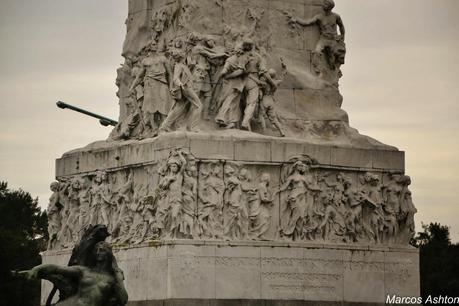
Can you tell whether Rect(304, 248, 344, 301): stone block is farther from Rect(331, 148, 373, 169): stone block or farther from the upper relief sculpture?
the upper relief sculpture

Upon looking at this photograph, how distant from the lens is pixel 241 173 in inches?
1721

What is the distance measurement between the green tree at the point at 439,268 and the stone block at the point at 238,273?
18.3 metres

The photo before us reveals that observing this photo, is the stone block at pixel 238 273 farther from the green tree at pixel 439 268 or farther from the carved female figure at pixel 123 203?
the green tree at pixel 439 268

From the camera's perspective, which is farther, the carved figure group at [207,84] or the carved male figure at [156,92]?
the carved male figure at [156,92]

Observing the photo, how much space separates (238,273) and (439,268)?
22.0m

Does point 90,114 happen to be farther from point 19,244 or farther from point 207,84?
point 19,244

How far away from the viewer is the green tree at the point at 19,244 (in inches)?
2702

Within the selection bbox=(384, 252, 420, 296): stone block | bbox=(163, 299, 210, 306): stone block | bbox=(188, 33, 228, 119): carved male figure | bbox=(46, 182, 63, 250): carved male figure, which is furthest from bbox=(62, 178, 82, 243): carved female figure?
bbox=(384, 252, 420, 296): stone block

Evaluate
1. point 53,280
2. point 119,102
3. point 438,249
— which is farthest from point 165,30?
point 438,249

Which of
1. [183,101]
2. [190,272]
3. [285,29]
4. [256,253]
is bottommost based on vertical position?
[190,272]

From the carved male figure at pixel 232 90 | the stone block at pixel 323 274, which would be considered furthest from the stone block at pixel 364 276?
the carved male figure at pixel 232 90

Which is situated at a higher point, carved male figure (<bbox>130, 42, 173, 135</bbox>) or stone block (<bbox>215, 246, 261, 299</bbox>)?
carved male figure (<bbox>130, 42, 173, 135</bbox>)

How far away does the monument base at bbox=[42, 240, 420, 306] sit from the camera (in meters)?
42.8

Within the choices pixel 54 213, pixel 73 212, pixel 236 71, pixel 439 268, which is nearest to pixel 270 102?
pixel 236 71
